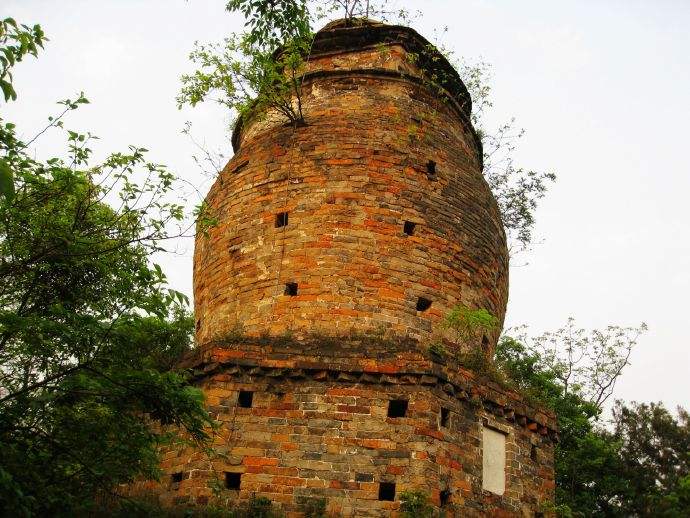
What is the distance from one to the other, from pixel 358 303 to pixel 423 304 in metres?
0.86

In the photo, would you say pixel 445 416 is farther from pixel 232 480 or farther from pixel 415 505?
pixel 232 480

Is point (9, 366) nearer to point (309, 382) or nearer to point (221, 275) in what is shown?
point (221, 275)

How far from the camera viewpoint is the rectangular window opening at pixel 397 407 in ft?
27.4

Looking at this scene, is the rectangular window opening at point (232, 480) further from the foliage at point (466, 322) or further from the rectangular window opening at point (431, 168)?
the rectangular window opening at point (431, 168)

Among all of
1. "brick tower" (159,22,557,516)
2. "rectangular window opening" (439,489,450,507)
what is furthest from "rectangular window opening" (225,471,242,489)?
"rectangular window opening" (439,489,450,507)

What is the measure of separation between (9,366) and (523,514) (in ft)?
20.4

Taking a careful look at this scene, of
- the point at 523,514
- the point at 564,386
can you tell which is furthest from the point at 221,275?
the point at 564,386

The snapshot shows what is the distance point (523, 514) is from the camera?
28.8 feet

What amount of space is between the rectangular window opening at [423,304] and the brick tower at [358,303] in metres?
0.02

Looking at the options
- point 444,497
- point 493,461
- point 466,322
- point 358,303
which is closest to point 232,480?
point 444,497

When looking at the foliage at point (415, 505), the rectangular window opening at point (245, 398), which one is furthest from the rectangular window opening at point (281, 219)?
the foliage at point (415, 505)

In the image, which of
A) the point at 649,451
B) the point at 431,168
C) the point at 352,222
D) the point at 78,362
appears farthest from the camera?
the point at 649,451

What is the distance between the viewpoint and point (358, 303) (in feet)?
30.2

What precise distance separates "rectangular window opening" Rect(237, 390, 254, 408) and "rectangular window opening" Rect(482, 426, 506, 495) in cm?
272
